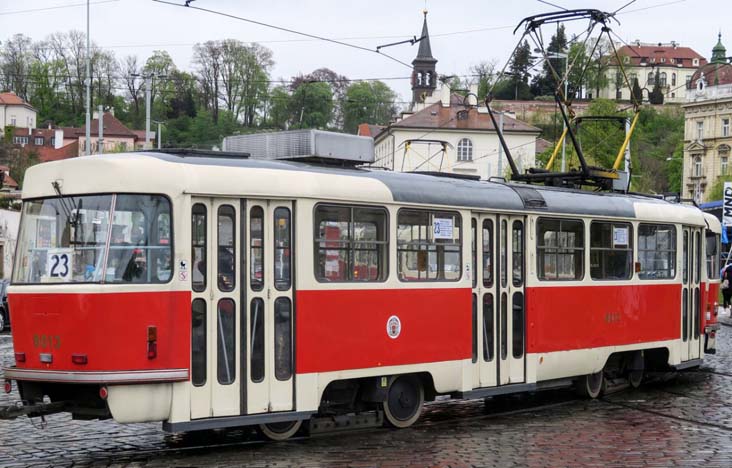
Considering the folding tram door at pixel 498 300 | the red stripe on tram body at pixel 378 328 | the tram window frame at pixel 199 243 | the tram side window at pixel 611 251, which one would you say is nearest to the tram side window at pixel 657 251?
the tram side window at pixel 611 251

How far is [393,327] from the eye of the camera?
12531 mm

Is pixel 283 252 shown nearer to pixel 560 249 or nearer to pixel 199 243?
pixel 199 243

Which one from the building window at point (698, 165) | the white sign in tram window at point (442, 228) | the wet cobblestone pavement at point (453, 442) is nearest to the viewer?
the wet cobblestone pavement at point (453, 442)

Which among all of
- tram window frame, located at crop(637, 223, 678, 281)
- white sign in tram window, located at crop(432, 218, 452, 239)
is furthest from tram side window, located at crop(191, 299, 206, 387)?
Result: tram window frame, located at crop(637, 223, 678, 281)

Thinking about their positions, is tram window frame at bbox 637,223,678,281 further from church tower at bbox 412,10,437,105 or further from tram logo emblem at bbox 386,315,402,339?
church tower at bbox 412,10,437,105

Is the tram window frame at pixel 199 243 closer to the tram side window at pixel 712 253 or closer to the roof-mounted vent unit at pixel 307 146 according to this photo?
the roof-mounted vent unit at pixel 307 146

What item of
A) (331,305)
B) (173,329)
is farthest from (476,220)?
(173,329)

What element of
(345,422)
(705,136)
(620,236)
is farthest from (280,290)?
(705,136)

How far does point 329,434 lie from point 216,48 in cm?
9967

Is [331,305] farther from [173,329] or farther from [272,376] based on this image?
[173,329]

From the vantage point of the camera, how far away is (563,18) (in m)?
18.2

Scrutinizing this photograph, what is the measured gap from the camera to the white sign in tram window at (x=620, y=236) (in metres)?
16.3

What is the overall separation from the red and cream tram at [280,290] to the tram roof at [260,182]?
0.07 ft

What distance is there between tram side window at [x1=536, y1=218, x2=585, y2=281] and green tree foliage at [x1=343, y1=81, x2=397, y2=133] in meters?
101
